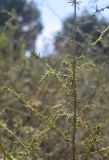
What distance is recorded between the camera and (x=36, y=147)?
1192 millimetres

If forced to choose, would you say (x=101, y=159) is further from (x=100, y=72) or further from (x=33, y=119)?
(x=100, y=72)

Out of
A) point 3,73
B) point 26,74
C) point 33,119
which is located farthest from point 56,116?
point 26,74

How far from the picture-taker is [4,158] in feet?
3.96

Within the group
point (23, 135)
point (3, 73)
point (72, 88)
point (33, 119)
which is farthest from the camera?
point (3, 73)

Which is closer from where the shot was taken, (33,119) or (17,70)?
(33,119)

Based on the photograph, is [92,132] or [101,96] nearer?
[92,132]

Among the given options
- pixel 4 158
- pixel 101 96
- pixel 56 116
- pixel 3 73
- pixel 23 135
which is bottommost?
pixel 4 158

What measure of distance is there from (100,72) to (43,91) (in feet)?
2.20

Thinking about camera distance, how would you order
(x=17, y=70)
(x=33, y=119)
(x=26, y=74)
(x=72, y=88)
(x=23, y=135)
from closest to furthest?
(x=72, y=88) → (x=23, y=135) → (x=33, y=119) → (x=17, y=70) → (x=26, y=74)

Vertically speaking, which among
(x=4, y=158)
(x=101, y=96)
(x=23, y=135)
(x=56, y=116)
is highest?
(x=101, y=96)

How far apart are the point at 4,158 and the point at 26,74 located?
401 centimetres

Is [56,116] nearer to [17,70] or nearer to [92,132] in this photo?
[92,132]

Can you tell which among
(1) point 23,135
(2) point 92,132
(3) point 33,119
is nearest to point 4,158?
(2) point 92,132

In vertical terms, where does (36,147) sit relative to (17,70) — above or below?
below
